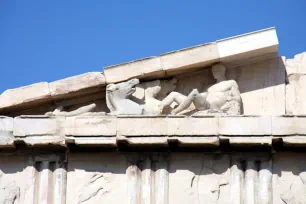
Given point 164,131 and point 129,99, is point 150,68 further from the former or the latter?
point 164,131

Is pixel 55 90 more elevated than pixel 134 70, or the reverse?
pixel 134 70

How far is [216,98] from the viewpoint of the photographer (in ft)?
67.1

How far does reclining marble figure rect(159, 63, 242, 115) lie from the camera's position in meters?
20.3

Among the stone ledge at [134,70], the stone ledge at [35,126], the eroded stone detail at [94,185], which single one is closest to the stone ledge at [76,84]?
the stone ledge at [134,70]

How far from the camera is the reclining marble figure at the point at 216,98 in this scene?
20281mm

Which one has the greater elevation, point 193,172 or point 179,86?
point 179,86

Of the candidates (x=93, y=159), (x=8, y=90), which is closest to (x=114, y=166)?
(x=93, y=159)

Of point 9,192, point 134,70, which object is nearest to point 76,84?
point 134,70

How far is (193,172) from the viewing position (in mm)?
20188

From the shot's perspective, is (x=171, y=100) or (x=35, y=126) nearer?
(x=35, y=126)

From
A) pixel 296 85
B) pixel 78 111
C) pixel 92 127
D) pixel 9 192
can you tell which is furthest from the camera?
pixel 296 85

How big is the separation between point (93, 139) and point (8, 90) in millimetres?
1441

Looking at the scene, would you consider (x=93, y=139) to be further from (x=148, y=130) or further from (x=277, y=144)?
(x=277, y=144)

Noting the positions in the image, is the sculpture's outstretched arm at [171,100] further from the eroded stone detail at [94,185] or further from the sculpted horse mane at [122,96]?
the eroded stone detail at [94,185]
